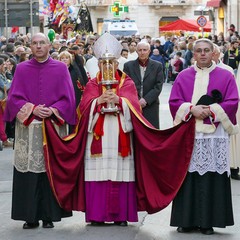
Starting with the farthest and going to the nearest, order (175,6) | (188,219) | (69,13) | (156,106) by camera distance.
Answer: (175,6)
(69,13)
(156,106)
(188,219)

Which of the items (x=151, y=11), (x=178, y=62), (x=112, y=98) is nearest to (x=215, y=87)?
(x=112, y=98)

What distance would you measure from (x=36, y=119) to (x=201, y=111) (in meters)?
1.65

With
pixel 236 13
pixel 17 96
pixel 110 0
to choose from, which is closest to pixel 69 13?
pixel 236 13

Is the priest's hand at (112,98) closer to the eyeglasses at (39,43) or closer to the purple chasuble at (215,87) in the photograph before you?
the purple chasuble at (215,87)

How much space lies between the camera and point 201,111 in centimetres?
966

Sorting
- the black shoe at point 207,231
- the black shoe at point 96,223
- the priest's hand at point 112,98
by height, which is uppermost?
the priest's hand at point 112,98

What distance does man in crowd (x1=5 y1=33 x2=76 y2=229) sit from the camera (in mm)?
10062

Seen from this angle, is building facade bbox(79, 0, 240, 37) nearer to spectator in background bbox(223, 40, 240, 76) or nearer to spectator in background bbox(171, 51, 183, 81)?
spectator in background bbox(171, 51, 183, 81)

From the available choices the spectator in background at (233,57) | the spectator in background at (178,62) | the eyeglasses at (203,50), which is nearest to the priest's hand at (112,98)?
the eyeglasses at (203,50)

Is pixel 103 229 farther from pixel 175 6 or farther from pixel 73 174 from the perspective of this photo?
pixel 175 6

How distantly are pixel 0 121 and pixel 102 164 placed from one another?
5381 millimetres

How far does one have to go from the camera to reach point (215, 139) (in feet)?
32.3

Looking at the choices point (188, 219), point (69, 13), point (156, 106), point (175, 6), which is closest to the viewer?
point (188, 219)

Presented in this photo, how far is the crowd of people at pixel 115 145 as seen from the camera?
9781 millimetres
